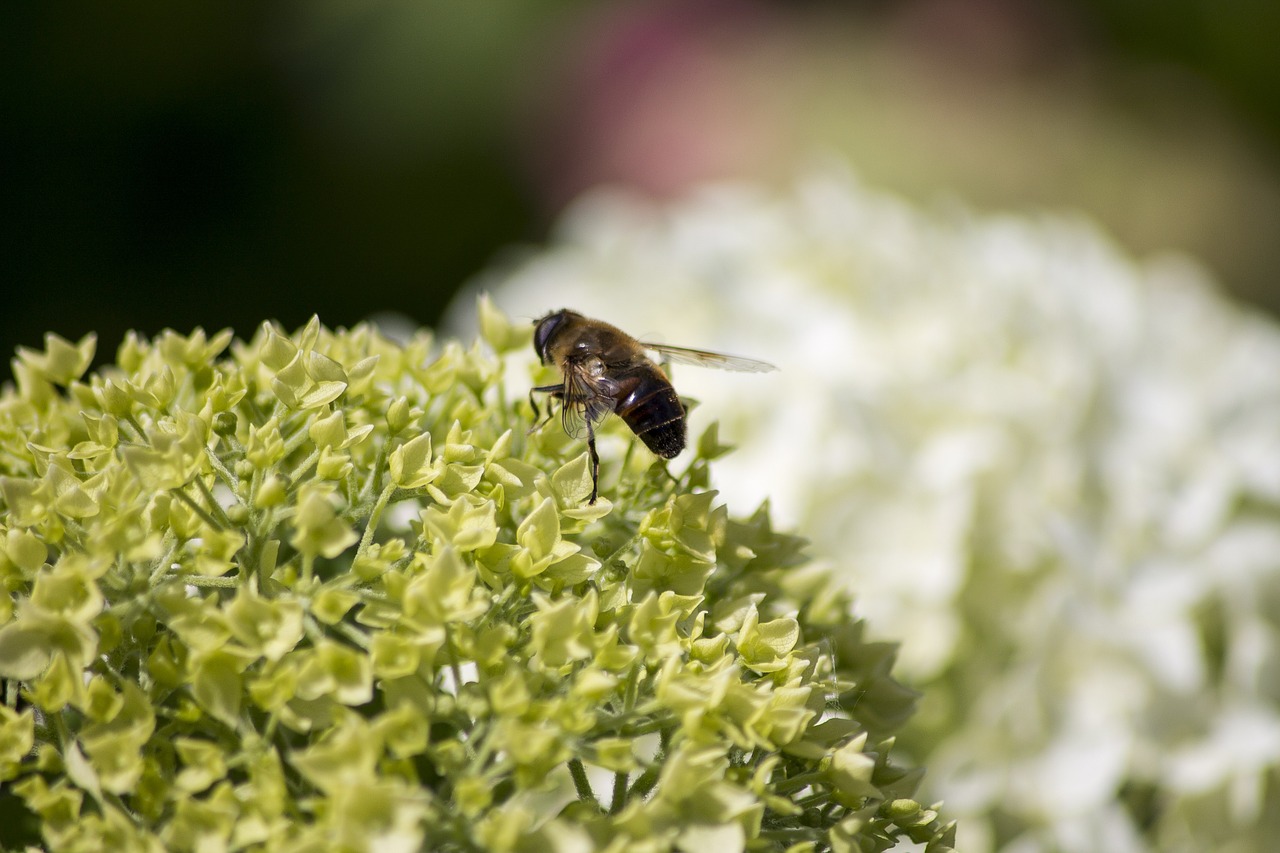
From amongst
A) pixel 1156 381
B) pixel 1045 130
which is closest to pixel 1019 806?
pixel 1156 381

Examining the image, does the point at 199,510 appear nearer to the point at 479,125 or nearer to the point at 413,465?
the point at 413,465

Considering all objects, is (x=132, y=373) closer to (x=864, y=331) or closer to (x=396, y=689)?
(x=396, y=689)

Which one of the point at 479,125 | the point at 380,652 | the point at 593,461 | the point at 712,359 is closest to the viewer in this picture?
the point at 380,652

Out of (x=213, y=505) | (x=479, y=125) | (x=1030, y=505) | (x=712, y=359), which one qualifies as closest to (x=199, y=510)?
(x=213, y=505)

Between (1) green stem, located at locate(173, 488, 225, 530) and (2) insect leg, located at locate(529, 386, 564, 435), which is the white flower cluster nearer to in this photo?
(2) insect leg, located at locate(529, 386, 564, 435)

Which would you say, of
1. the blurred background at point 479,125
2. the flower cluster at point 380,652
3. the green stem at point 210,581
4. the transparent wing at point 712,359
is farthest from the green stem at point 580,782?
the blurred background at point 479,125

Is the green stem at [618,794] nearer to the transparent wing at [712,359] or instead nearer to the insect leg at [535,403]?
the insect leg at [535,403]
